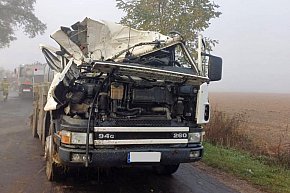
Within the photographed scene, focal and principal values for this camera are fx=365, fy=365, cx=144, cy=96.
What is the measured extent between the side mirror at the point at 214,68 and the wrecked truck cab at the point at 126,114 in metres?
0.12

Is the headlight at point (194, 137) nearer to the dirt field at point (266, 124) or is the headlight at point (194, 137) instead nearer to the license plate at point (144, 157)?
the license plate at point (144, 157)

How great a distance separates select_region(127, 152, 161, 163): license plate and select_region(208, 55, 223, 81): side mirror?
5.49ft

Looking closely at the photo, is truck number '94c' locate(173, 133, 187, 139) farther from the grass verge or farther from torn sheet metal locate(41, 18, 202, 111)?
the grass verge

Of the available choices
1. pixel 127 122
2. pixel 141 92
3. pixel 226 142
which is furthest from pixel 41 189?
pixel 226 142

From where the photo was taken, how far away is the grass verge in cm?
700

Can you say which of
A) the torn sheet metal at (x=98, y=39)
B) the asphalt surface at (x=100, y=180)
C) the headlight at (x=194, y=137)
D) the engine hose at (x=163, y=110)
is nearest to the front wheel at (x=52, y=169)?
the asphalt surface at (x=100, y=180)

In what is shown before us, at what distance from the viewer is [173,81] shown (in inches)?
222

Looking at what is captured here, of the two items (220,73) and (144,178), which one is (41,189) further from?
(220,73)

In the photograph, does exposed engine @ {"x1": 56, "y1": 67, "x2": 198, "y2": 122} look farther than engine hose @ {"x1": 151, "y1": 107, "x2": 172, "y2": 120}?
No

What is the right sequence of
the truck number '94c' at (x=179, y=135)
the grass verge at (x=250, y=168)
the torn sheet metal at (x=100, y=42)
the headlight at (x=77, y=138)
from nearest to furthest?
the headlight at (x=77, y=138) → the truck number '94c' at (x=179, y=135) → the torn sheet metal at (x=100, y=42) → the grass verge at (x=250, y=168)

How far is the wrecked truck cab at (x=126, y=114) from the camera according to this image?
5113 mm

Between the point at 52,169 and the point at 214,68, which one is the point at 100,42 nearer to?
the point at 214,68

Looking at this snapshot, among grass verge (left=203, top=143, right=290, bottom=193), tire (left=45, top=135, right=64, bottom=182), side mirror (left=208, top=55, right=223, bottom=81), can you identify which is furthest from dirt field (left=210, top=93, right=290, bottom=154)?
tire (left=45, top=135, right=64, bottom=182)

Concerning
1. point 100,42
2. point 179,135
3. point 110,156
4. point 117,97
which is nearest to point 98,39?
point 100,42
